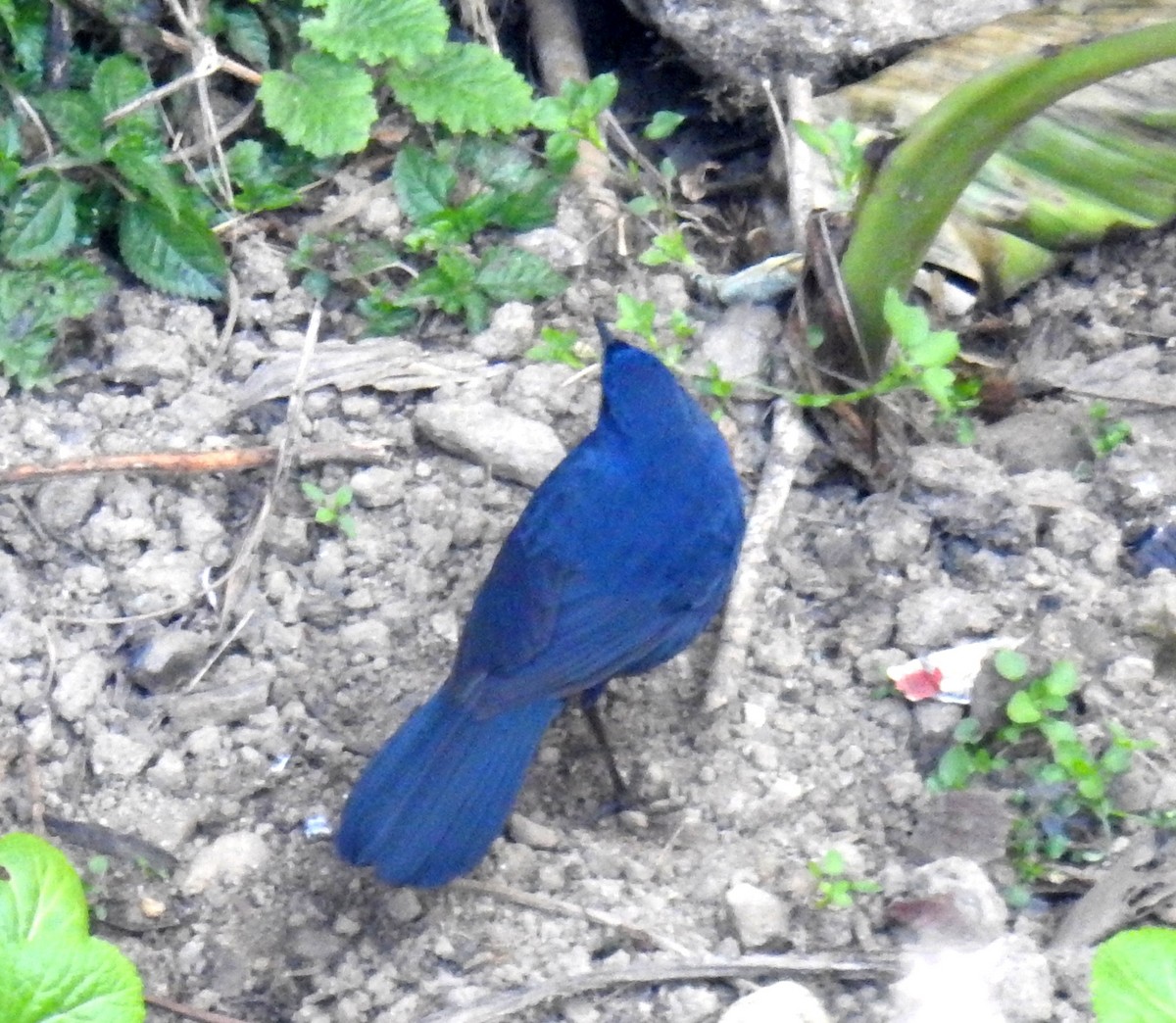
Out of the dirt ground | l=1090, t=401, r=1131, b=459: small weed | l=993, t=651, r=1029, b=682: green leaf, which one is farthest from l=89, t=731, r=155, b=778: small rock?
l=1090, t=401, r=1131, b=459: small weed

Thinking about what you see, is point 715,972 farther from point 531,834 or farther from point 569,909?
point 531,834

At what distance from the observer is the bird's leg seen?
346 centimetres

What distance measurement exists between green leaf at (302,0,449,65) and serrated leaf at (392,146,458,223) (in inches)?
9.8

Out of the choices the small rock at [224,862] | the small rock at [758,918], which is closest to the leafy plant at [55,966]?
the small rock at [224,862]

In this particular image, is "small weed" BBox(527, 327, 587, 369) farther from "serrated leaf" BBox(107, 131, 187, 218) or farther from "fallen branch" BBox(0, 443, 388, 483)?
"serrated leaf" BBox(107, 131, 187, 218)

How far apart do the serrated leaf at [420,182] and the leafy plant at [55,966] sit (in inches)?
88.4

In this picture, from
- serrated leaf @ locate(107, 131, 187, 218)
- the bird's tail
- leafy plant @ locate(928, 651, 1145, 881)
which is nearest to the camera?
the bird's tail

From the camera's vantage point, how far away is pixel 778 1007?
291 centimetres

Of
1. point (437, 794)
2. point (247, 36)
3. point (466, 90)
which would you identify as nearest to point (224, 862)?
point (437, 794)

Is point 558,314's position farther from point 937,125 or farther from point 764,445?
point 937,125

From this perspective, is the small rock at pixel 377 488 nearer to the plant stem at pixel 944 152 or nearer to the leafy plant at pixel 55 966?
the plant stem at pixel 944 152

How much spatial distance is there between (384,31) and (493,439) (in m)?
1.04

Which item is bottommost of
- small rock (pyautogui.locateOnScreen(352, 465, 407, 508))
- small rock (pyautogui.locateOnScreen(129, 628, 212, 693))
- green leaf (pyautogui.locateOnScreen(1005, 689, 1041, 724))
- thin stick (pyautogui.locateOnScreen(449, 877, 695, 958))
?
thin stick (pyautogui.locateOnScreen(449, 877, 695, 958))

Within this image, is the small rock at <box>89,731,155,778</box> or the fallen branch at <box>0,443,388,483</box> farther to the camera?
the fallen branch at <box>0,443,388,483</box>
